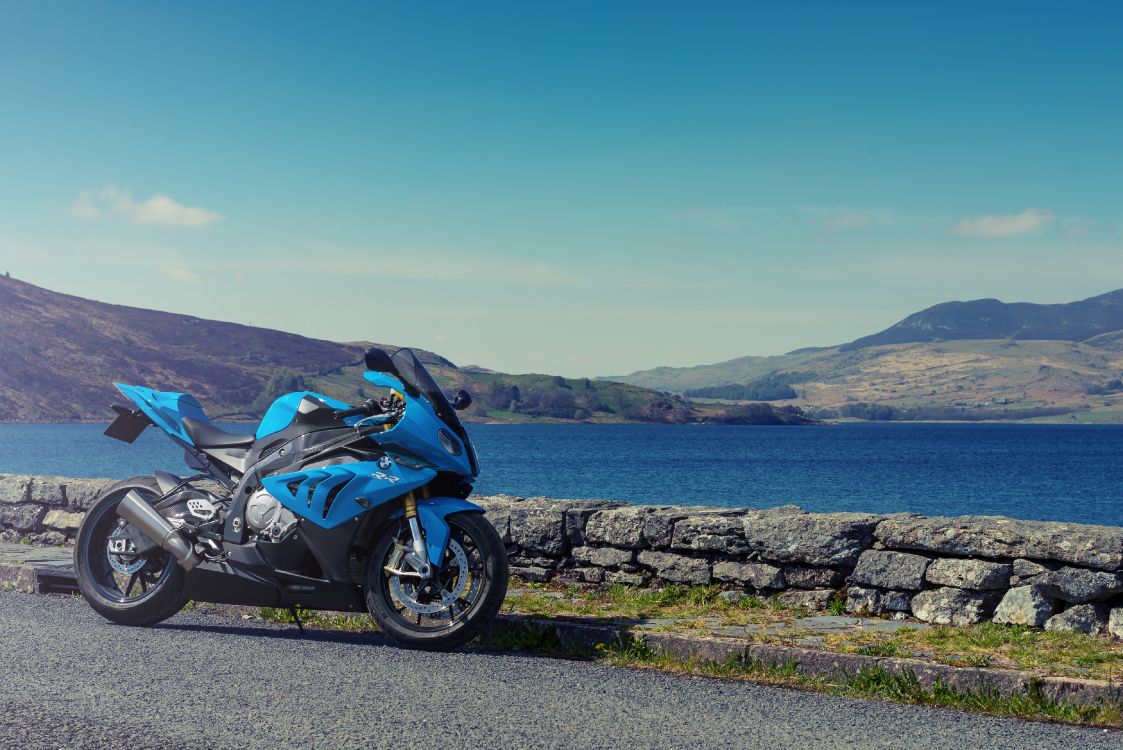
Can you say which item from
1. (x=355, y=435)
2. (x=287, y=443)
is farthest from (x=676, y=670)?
(x=287, y=443)

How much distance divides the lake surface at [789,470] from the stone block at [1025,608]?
134ft

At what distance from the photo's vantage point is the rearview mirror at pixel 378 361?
656 centimetres

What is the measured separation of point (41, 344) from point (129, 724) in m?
182

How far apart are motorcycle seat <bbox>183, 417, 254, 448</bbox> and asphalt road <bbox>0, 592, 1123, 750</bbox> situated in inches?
54.0

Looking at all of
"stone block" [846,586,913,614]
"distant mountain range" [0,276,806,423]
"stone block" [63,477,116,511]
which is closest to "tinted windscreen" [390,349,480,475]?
"stone block" [846,586,913,614]

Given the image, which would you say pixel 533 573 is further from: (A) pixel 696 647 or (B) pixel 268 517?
(A) pixel 696 647

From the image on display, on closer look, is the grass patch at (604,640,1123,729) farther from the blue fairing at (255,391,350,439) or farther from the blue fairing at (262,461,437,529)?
the blue fairing at (255,391,350,439)

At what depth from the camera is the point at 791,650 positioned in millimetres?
5926

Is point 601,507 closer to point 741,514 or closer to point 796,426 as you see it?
point 741,514

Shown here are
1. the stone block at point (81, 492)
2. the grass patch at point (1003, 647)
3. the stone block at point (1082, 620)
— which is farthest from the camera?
the stone block at point (81, 492)

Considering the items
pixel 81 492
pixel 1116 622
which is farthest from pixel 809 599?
pixel 81 492

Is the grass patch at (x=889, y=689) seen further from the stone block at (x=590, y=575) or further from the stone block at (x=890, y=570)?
the stone block at (x=590, y=575)

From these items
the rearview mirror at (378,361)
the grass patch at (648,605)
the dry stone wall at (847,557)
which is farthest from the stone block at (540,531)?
the rearview mirror at (378,361)

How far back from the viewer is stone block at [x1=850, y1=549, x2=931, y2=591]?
7.02 metres
